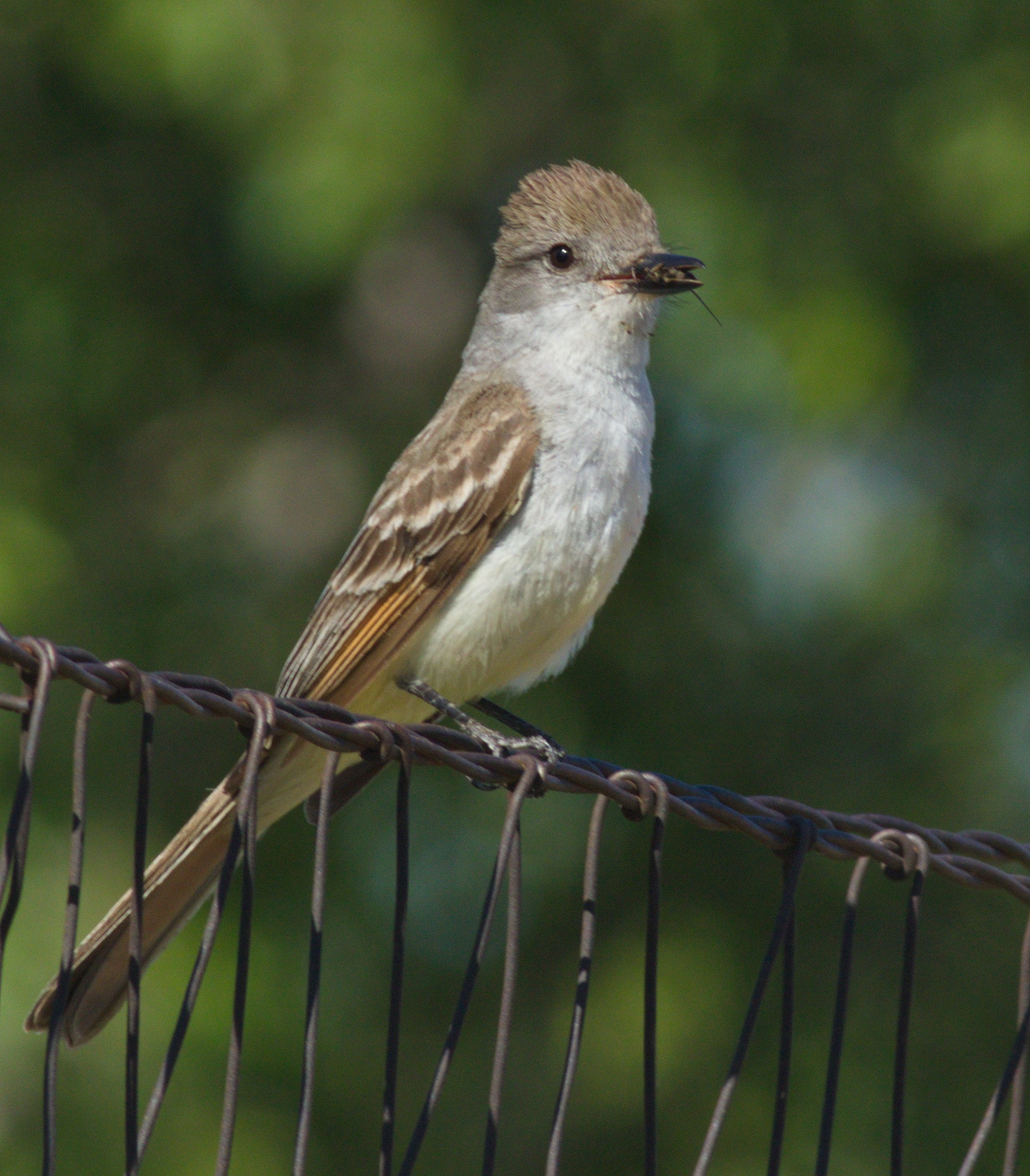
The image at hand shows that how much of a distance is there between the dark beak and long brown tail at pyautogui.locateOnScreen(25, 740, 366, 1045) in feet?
5.40

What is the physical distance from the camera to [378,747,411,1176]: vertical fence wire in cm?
230

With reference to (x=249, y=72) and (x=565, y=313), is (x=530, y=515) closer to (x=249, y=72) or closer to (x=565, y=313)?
(x=565, y=313)

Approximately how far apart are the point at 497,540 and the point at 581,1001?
5.77 feet

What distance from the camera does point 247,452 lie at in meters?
7.13

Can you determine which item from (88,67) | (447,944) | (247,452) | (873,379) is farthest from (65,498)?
(873,379)

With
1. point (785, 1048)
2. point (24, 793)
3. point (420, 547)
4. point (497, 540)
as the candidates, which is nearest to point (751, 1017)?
point (785, 1048)

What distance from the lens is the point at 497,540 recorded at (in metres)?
4.14

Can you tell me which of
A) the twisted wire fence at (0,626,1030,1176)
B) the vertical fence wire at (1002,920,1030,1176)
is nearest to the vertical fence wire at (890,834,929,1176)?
the twisted wire fence at (0,626,1030,1176)

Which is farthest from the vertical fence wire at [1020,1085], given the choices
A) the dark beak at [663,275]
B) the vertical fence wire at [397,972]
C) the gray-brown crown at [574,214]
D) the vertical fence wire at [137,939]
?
the gray-brown crown at [574,214]

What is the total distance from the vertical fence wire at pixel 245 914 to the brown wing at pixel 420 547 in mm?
1841

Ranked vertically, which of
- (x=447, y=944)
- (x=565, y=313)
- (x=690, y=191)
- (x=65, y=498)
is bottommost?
(x=447, y=944)

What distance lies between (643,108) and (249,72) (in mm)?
1874

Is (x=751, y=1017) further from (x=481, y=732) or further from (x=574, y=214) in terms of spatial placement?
(x=574, y=214)

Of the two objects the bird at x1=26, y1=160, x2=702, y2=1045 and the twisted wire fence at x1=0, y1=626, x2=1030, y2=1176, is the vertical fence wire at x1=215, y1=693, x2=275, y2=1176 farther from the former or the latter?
the bird at x1=26, y1=160, x2=702, y2=1045
